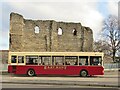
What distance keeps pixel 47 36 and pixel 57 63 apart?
19.8 metres

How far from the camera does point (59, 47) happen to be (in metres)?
49.1

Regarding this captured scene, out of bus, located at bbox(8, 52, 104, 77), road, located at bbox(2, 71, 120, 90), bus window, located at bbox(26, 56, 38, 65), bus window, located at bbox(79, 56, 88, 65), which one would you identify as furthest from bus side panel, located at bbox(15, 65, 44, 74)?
road, located at bbox(2, 71, 120, 90)

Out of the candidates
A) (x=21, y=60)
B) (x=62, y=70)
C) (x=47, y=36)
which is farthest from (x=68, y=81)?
(x=47, y=36)

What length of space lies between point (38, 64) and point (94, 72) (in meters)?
5.06

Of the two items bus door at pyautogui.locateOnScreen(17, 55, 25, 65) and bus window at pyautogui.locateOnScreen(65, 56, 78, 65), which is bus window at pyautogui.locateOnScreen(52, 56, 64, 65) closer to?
bus window at pyautogui.locateOnScreen(65, 56, 78, 65)

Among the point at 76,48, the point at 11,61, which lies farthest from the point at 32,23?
the point at 11,61

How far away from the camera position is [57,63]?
28859mm

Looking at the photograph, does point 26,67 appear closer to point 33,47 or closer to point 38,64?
point 38,64

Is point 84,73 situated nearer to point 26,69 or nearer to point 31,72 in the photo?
point 31,72

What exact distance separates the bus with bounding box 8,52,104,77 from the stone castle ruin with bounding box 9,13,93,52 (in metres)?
16.2

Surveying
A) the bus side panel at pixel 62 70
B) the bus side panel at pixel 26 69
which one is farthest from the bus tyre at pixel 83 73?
the bus side panel at pixel 26 69

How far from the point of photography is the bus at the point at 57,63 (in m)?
28.6

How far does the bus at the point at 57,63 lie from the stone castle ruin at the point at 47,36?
16210 mm

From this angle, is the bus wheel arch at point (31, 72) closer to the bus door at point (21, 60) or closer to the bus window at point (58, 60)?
the bus door at point (21, 60)
